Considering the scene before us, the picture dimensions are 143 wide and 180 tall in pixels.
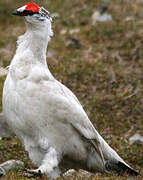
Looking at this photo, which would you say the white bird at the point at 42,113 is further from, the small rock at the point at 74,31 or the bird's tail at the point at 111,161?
the small rock at the point at 74,31

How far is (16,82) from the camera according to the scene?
608cm

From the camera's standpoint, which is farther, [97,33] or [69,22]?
[69,22]

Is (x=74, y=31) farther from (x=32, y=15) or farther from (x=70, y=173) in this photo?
(x=70, y=173)

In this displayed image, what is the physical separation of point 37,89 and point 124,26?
8.59m

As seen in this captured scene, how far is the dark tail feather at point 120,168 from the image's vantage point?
6645 millimetres

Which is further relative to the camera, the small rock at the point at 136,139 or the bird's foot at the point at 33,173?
the small rock at the point at 136,139

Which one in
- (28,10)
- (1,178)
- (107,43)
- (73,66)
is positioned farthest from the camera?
(107,43)

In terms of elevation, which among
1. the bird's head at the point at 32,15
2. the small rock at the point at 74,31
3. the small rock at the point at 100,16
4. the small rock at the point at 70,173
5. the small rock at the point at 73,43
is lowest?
the small rock at the point at 70,173

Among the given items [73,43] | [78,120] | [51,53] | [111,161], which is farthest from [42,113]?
[73,43]

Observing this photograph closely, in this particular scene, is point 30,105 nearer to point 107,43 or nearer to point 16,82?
point 16,82

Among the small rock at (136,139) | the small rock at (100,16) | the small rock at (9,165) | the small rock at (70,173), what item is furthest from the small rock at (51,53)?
the small rock at (70,173)

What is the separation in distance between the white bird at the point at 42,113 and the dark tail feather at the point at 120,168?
0.07ft

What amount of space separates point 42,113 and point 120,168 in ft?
5.16

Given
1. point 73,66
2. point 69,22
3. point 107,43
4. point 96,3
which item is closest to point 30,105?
point 73,66
